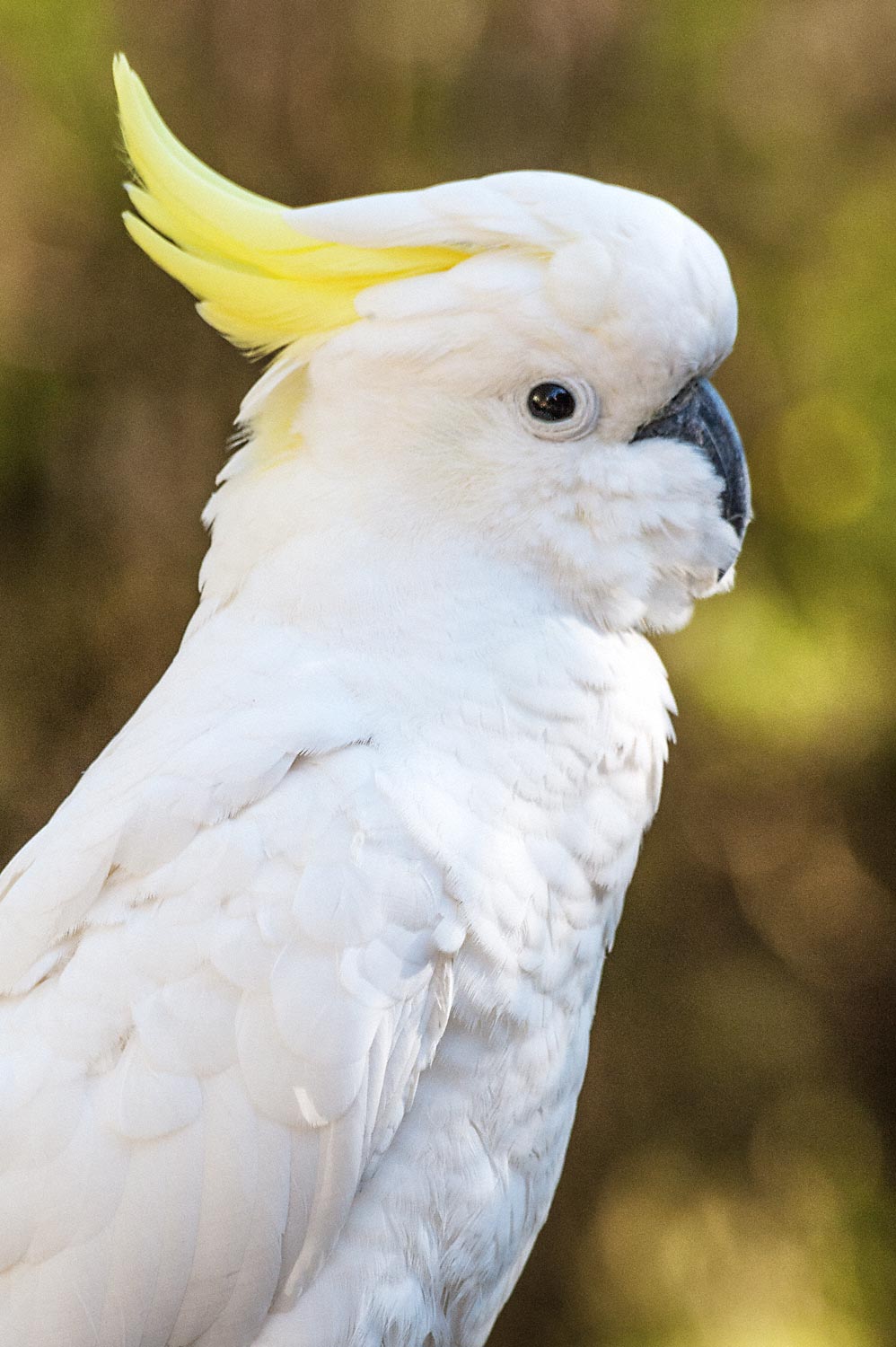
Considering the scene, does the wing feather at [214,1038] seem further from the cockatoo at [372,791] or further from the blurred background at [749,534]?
the blurred background at [749,534]

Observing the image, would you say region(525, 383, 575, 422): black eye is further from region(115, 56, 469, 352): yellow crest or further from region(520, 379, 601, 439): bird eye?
region(115, 56, 469, 352): yellow crest

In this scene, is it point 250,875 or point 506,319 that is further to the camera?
point 506,319

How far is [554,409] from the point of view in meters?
A: 1.05

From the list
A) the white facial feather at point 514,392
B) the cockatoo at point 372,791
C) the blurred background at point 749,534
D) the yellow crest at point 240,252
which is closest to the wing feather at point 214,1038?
the cockatoo at point 372,791

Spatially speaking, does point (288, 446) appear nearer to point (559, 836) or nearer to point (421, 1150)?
point (559, 836)

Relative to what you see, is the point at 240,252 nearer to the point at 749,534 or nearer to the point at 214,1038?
the point at 214,1038

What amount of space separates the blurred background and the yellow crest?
128 centimetres

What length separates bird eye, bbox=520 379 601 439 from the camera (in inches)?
41.4

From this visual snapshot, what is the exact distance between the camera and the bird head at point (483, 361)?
102cm

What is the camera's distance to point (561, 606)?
1.08 m

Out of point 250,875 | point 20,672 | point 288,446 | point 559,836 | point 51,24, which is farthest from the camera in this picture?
point 20,672

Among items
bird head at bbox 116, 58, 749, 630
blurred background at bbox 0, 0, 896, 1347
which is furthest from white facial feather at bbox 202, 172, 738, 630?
blurred background at bbox 0, 0, 896, 1347

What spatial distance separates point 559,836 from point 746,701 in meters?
1.26

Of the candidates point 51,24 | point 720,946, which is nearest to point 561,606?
point 720,946
